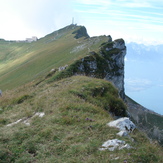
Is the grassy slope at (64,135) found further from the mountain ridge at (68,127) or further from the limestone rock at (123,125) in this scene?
the limestone rock at (123,125)

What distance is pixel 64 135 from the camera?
34.1 feet

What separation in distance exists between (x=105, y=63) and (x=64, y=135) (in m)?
38.5

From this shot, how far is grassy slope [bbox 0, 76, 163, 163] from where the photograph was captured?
8266mm

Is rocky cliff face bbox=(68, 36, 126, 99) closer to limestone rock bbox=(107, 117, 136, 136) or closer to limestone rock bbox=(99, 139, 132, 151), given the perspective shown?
limestone rock bbox=(107, 117, 136, 136)

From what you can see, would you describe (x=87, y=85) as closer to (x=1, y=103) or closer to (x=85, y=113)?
(x=85, y=113)

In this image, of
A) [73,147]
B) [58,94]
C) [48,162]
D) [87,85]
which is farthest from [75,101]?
[48,162]

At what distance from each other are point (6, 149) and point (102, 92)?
1092 centimetres

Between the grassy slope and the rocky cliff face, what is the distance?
19844 millimetres

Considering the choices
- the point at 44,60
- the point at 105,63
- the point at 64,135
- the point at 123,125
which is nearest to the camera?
the point at 64,135

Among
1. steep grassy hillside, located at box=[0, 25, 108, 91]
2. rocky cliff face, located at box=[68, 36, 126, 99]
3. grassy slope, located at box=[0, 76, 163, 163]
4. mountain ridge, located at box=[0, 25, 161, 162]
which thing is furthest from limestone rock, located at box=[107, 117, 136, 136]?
steep grassy hillside, located at box=[0, 25, 108, 91]

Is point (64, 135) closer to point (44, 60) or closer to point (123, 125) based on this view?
point (123, 125)

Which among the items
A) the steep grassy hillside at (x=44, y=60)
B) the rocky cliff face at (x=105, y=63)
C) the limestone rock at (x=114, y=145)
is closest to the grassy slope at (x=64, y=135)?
the limestone rock at (x=114, y=145)

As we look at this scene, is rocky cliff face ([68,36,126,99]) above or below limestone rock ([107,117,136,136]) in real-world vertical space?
above

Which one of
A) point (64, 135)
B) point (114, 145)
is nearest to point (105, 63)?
point (64, 135)
